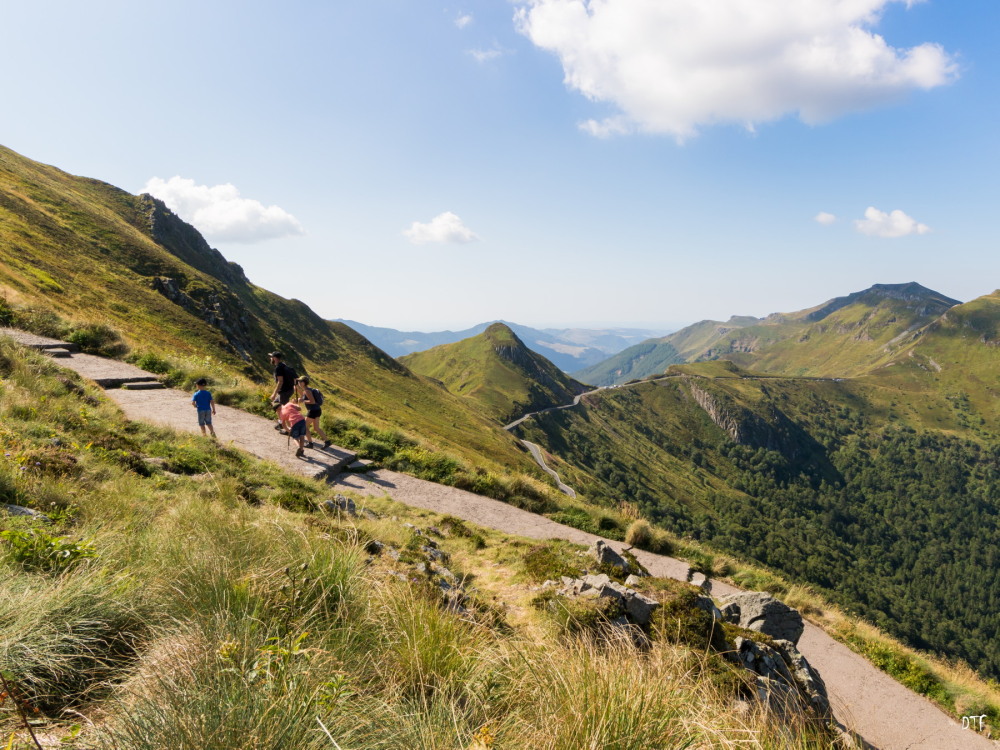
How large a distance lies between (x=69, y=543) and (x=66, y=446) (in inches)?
222

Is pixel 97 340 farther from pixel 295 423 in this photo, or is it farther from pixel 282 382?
pixel 295 423

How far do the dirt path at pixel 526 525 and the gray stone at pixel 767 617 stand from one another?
1.22 m

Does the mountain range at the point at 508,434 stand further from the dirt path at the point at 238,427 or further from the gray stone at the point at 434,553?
the gray stone at the point at 434,553

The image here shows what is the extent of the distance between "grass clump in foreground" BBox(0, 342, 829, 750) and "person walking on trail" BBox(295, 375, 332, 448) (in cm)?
861

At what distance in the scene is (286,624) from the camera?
3850 millimetres

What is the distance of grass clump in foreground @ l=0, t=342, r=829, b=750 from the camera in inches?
102

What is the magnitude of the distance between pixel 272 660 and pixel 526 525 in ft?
→ 34.0

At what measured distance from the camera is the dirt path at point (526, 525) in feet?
27.5

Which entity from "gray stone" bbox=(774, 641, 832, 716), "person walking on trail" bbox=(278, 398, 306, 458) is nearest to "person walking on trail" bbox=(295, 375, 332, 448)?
"person walking on trail" bbox=(278, 398, 306, 458)

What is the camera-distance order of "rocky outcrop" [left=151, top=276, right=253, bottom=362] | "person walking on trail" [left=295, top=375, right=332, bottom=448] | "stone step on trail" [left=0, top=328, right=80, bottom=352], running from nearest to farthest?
"person walking on trail" [left=295, top=375, right=332, bottom=448], "stone step on trail" [left=0, top=328, right=80, bottom=352], "rocky outcrop" [left=151, top=276, right=253, bottom=362]

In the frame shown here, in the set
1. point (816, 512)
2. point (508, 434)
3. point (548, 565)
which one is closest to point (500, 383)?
point (508, 434)

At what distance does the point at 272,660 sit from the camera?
10.5 feet

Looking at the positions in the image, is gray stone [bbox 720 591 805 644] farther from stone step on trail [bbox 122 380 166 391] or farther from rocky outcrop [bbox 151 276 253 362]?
rocky outcrop [bbox 151 276 253 362]

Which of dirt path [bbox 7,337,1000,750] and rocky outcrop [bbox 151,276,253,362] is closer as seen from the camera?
dirt path [bbox 7,337,1000,750]
